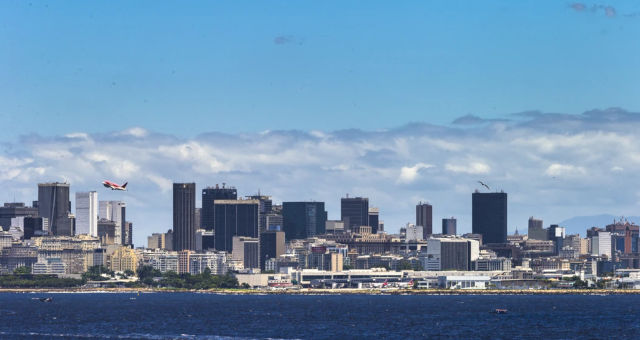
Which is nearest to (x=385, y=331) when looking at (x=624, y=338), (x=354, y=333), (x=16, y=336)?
(x=354, y=333)

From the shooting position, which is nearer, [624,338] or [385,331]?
[624,338]

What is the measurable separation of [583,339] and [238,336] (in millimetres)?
44128

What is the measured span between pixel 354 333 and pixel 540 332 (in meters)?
26.1

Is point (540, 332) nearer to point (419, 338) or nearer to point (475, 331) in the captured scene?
point (475, 331)

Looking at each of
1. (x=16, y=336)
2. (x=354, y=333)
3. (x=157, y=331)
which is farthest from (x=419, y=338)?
(x=16, y=336)

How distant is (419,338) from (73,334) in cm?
4542

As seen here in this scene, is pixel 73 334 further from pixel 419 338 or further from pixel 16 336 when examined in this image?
pixel 419 338

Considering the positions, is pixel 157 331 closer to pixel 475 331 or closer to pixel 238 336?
pixel 238 336

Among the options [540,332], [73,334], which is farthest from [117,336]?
[540,332]

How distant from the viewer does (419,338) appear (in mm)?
185625

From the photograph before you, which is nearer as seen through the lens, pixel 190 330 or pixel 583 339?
pixel 583 339

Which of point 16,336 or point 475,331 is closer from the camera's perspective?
point 16,336

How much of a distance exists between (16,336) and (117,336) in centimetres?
1379

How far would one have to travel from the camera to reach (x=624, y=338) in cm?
18600
